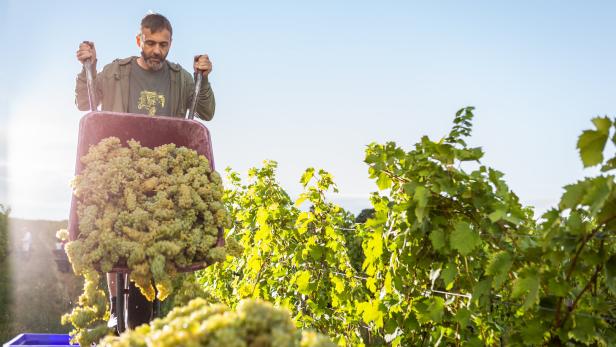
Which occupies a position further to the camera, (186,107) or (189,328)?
(186,107)

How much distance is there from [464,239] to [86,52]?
2.42m

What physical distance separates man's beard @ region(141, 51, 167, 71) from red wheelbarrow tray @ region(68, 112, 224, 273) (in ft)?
2.04

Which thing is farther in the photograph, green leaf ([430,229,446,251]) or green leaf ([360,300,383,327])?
green leaf ([360,300,383,327])

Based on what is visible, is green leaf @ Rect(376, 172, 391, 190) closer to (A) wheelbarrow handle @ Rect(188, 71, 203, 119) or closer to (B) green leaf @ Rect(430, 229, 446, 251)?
(B) green leaf @ Rect(430, 229, 446, 251)

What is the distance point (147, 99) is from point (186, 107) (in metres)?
0.27

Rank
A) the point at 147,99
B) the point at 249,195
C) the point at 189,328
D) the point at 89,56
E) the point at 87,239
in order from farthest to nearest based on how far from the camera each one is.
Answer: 1. the point at 249,195
2. the point at 147,99
3. the point at 89,56
4. the point at 87,239
5. the point at 189,328

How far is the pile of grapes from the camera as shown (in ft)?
7.79

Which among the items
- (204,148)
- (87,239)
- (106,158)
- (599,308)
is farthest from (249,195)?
(599,308)

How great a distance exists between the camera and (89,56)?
131 inches

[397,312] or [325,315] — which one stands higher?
[397,312]

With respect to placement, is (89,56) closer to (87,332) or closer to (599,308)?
(87,332)

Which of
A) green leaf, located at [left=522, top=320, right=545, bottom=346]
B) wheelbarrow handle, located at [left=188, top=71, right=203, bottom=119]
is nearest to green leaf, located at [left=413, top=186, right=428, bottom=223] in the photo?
green leaf, located at [left=522, top=320, right=545, bottom=346]

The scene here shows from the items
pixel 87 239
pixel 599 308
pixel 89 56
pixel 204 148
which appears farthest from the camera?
pixel 89 56

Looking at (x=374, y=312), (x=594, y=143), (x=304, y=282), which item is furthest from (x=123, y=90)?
(x=594, y=143)
